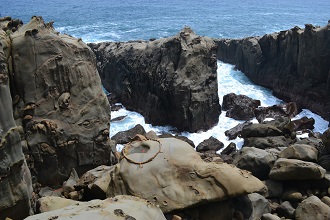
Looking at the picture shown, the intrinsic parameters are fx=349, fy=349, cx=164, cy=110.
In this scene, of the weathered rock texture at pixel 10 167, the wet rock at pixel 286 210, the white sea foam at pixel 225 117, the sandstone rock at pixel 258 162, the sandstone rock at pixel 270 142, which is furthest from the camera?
the white sea foam at pixel 225 117

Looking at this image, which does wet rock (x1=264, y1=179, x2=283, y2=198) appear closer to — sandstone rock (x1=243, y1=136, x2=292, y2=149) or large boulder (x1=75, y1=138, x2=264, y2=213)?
large boulder (x1=75, y1=138, x2=264, y2=213)

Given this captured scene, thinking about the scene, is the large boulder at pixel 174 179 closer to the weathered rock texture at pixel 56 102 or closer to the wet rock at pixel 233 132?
the weathered rock texture at pixel 56 102

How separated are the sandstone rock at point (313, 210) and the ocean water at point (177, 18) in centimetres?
2102

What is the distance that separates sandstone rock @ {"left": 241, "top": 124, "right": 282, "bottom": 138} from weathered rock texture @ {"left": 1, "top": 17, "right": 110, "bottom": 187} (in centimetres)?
1125

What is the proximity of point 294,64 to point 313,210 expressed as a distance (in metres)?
27.2

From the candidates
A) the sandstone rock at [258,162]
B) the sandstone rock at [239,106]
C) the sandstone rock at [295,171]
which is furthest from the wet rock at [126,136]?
the sandstone rock at [295,171]

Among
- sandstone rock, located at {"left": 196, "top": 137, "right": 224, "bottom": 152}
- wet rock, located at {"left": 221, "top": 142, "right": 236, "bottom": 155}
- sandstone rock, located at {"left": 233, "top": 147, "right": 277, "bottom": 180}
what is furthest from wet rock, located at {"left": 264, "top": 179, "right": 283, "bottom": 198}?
sandstone rock, located at {"left": 196, "top": 137, "right": 224, "bottom": 152}

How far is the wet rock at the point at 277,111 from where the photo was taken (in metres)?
30.8

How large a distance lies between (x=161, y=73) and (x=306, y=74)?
14.0 meters

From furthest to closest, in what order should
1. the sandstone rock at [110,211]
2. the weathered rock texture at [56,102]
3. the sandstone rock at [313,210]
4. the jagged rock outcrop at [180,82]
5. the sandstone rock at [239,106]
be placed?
the sandstone rock at [239,106] → the jagged rock outcrop at [180,82] → the weathered rock texture at [56,102] → the sandstone rock at [313,210] → the sandstone rock at [110,211]

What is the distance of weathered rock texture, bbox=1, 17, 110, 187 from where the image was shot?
13320 mm

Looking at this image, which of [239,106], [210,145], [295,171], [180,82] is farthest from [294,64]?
[295,171]

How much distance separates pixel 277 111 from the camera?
3136 centimetres

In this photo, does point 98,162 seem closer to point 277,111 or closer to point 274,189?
point 274,189
